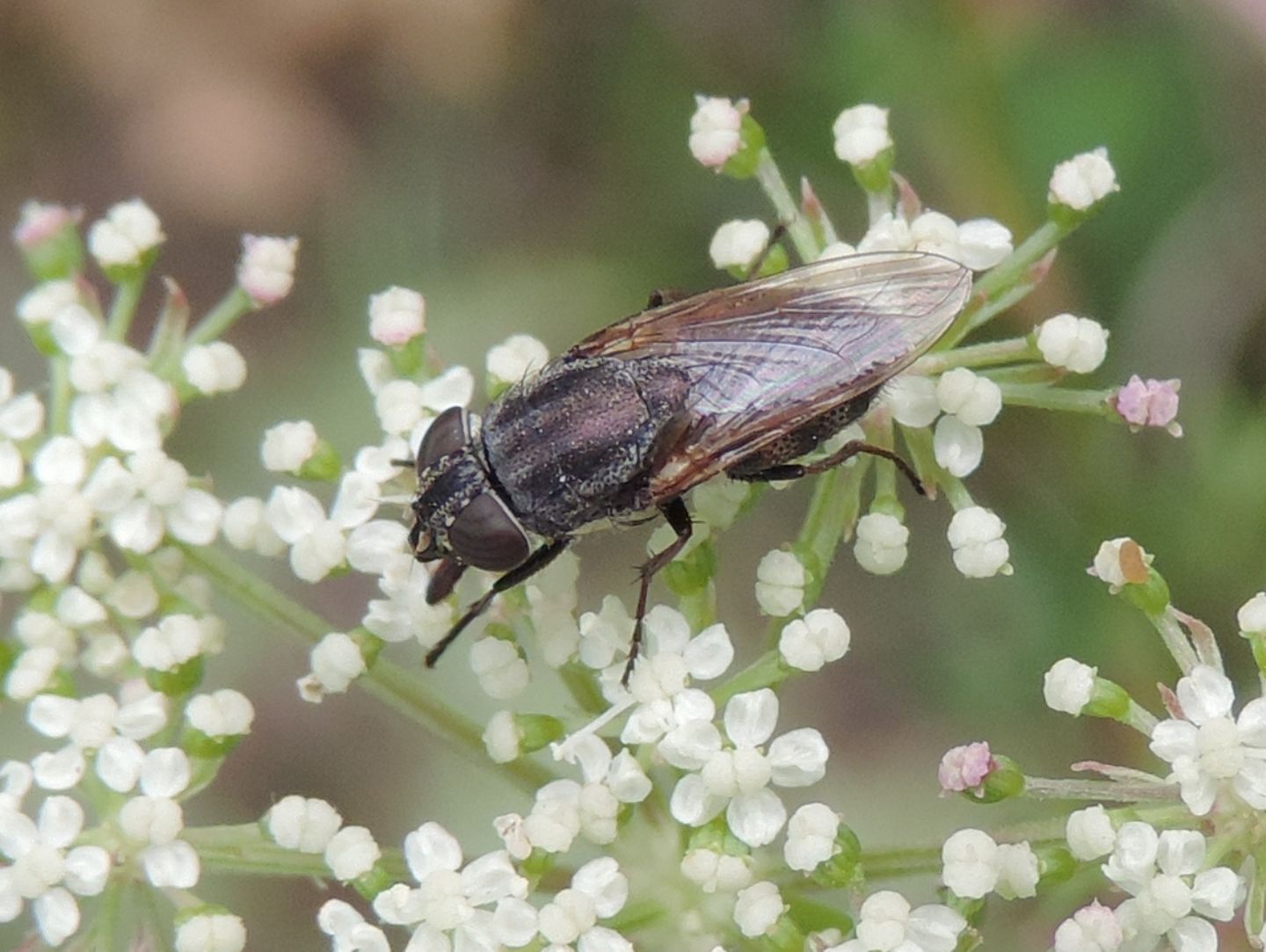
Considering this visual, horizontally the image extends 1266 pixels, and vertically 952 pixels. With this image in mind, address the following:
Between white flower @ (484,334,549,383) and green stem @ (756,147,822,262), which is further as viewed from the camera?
white flower @ (484,334,549,383)

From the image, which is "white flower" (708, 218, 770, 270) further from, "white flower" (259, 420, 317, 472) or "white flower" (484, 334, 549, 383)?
"white flower" (259, 420, 317, 472)

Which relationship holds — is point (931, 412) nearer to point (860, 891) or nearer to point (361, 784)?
point (860, 891)

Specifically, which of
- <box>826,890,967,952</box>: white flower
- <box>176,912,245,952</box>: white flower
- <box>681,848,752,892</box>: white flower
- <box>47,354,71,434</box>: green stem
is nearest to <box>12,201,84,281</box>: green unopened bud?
<box>47,354,71,434</box>: green stem

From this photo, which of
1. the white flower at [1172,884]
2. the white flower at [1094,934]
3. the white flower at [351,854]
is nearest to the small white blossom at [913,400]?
→ the white flower at [1172,884]

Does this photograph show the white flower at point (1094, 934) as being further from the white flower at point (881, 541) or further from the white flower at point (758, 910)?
the white flower at point (881, 541)

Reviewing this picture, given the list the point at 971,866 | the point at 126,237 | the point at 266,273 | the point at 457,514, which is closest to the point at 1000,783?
the point at 971,866

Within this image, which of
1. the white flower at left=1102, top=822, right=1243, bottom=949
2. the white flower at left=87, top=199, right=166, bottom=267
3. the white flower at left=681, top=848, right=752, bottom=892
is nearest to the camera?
the white flower at left=1102, top=822, right=1243, bottom=949

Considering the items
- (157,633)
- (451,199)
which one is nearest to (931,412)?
(157,633)
